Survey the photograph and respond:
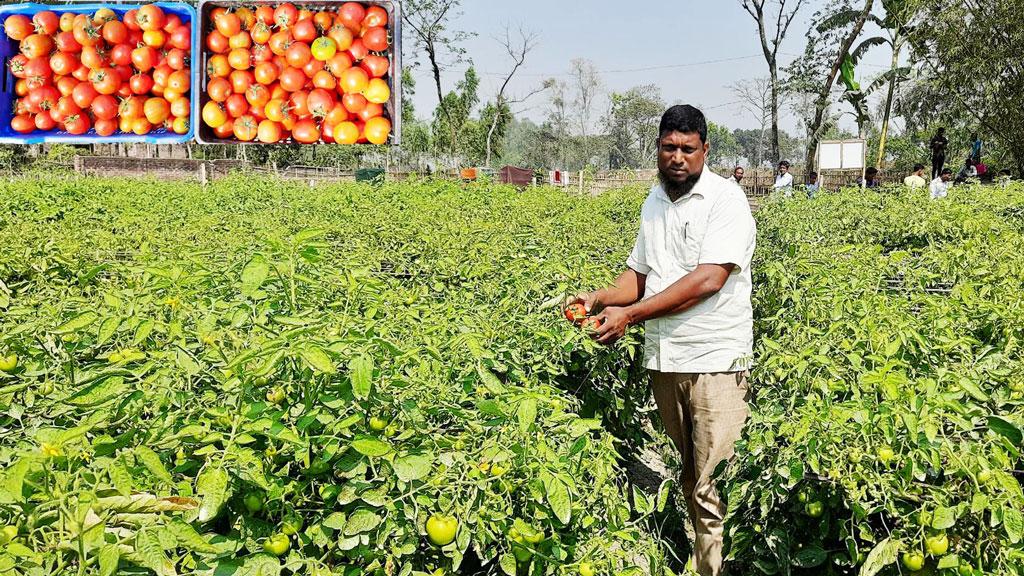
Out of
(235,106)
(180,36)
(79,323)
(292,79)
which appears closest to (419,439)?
(79,323)

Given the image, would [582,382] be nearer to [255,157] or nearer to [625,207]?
[625,207]

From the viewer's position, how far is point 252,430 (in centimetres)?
143

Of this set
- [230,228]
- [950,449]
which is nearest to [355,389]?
[950,449]

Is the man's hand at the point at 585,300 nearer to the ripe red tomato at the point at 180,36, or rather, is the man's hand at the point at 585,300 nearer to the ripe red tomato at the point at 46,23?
the ripe red tomato at the point at 180,36

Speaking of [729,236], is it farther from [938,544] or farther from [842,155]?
[842,155]

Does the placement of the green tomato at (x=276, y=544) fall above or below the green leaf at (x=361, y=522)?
below

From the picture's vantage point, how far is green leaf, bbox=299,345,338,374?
1426mm

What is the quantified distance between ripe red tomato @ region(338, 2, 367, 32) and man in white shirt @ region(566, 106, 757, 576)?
2.30 m

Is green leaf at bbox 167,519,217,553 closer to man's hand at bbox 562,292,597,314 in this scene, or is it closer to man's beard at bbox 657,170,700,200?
man's hand at bbox 562,292,597,314

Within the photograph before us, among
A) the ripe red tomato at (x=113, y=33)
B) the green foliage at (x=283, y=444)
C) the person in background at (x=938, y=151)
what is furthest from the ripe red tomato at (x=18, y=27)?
the person in background at (x=938, y=151)

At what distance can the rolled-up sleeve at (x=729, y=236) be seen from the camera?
292 cm

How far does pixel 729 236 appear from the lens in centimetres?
293

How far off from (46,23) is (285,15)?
128cm

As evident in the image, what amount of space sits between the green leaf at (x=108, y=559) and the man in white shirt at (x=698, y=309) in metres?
1.97
